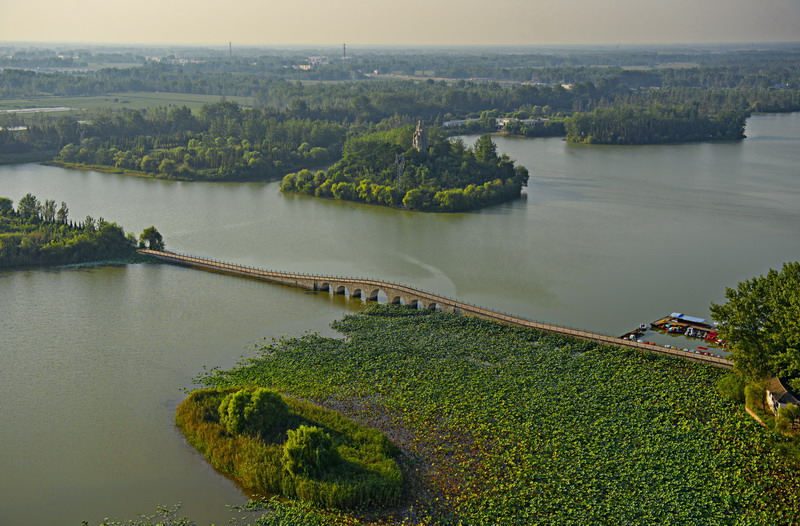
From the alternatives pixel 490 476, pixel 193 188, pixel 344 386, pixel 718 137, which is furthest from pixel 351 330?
pixel 718 137

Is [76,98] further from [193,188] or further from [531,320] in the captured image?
[531,320]

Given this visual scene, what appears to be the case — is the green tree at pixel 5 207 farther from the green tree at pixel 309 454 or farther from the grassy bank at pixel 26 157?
the green tree at pixel 309 454

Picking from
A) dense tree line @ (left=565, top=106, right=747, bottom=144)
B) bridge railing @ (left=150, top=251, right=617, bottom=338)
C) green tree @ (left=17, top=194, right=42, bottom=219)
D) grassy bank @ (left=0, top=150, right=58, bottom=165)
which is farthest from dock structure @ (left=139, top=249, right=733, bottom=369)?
dense tree line @ (left=565, top=106, right=747, bottom=144)

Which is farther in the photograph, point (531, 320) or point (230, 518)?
point (531, 320)

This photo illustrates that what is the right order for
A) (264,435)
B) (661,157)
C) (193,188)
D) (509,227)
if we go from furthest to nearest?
(661,157), (193,188), (509,227), (264,435)

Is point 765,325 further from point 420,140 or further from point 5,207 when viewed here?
point 5,207

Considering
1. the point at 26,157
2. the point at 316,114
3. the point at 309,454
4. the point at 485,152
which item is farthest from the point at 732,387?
the point at 316,114
